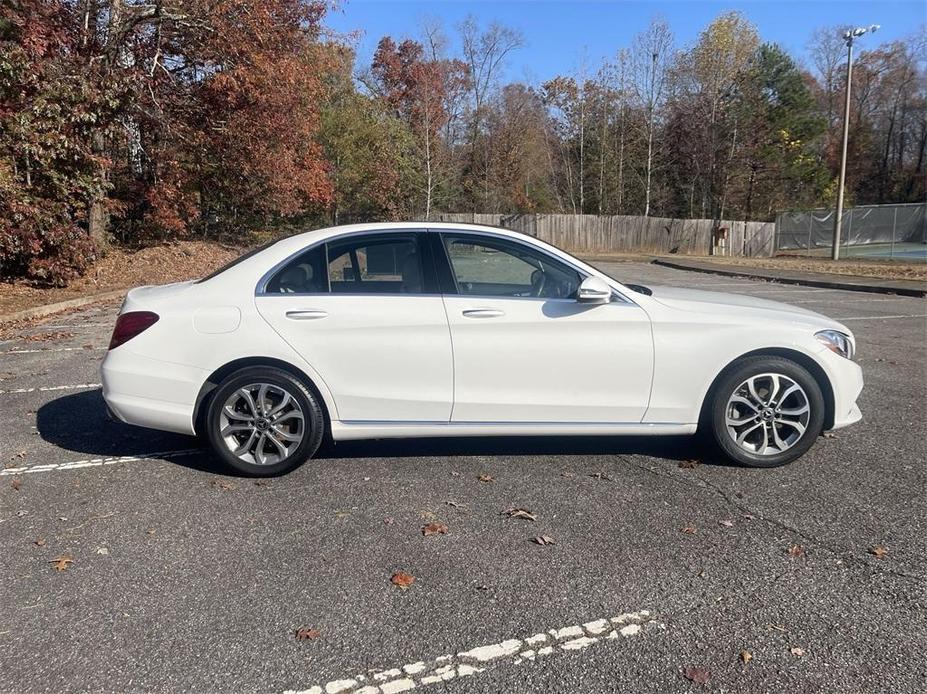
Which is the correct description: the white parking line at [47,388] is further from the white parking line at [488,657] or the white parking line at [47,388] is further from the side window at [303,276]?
the white parking line at [488,657]

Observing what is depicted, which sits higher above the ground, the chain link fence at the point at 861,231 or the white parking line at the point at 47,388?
the chain link fence at the point at 861,231

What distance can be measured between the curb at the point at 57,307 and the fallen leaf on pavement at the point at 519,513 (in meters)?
10.6

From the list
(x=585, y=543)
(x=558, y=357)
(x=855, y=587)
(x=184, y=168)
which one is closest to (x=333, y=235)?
(x=558, y=357)

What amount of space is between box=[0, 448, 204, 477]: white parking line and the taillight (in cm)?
85

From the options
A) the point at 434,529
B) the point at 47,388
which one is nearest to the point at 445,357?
the point at 434,529

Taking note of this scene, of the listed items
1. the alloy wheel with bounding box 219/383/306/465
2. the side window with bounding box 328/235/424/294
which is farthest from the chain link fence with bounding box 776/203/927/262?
the alloy wheel with bounding box 219/383/306/465

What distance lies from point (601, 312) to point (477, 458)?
1293 millimetres

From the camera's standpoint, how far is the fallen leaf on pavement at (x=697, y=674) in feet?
8.03

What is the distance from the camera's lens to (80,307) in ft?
45.1

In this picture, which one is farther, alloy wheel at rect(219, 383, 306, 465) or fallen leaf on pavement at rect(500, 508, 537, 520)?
alloy wheel at rect(219, 383, 306, 465)

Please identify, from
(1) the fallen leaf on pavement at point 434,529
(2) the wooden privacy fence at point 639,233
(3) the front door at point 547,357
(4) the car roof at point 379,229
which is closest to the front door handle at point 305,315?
(4) the car roof at point 379,229


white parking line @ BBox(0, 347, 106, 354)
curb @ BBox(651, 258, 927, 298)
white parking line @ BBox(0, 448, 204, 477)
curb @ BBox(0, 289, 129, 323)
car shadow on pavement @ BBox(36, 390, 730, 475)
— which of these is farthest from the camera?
curb @ BBox(651, 258, 927, 298)

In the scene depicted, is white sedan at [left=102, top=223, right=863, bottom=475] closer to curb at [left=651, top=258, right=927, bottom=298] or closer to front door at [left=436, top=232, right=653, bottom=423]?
front door at [left=436, top=232, right=653, bottom=423]

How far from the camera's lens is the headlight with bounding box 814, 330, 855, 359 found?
14.8ft
